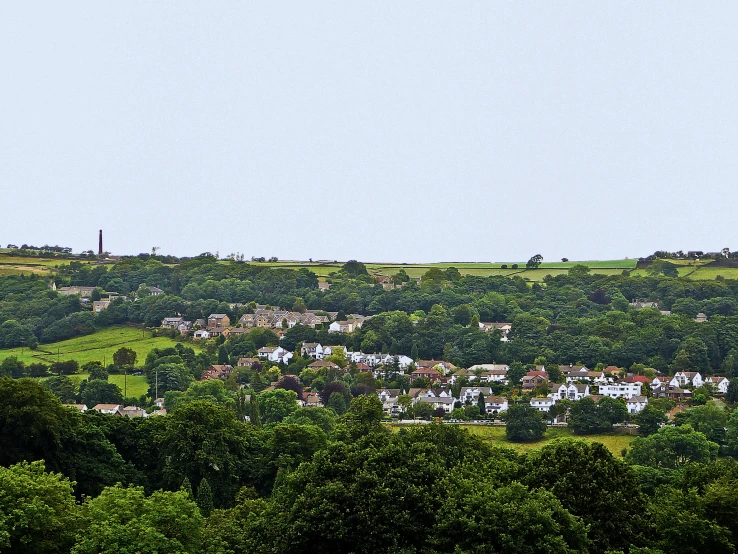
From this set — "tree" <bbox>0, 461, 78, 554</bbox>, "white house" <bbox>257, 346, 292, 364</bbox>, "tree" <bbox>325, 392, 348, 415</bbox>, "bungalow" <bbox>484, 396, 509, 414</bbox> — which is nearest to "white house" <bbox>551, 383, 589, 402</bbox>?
"bungalow" <bbox>484, 396, 509, 414</bbox>

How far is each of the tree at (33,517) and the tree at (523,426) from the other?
38.7 metres

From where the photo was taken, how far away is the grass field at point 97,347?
8838 cm

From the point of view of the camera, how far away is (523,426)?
6156cm

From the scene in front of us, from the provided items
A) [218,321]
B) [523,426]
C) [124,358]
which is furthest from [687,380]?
[218,321]

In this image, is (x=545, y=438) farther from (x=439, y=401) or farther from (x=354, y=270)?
(x=354, y=270)

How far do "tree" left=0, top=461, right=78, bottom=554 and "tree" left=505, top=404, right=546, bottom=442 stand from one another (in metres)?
38.7

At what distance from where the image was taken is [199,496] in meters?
36.3

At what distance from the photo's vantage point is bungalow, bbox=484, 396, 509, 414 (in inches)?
2758

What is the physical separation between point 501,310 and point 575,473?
82.4m

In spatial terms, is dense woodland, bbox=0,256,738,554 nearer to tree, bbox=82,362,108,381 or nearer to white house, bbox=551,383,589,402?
tree, bbox=82,362,108,381

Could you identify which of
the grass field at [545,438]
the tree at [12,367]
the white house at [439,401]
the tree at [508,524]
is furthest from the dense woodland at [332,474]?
the white house at [439,401]

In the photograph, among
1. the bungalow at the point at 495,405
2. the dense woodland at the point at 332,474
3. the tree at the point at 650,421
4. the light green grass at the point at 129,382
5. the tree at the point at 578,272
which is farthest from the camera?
the tree at the point at 578,272

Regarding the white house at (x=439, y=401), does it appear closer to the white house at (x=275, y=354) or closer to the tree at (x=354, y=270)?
the white house at (x=275, y=354)

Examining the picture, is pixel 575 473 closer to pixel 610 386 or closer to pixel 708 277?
pixel 610 386
